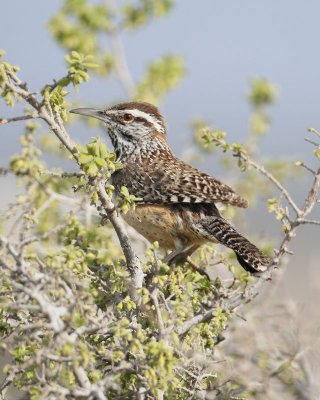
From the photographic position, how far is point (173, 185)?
4.14m

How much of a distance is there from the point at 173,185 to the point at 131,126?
0.76m

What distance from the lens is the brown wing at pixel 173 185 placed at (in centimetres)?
400

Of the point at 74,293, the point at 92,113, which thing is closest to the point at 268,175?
the point at 74,293

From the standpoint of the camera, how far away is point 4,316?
255 centimetres

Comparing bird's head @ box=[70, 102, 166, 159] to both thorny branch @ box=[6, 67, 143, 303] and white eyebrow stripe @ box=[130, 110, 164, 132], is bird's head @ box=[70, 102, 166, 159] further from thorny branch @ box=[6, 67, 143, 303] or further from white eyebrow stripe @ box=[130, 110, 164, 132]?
thorny branch @ box=[6, 67, 143, 303]

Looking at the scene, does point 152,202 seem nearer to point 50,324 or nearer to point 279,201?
point 279,201

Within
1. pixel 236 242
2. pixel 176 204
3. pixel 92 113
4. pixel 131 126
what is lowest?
pixel 236 242

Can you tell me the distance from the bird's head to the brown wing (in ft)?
0.98

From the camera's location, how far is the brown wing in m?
4.00

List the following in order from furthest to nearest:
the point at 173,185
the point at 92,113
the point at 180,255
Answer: the point at 92,113 → the point at 173,185 → the point at 180,255

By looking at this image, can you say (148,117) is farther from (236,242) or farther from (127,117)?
(236,242)

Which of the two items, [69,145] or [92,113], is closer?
[69,145]

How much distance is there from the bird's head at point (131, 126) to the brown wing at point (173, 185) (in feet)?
0.98

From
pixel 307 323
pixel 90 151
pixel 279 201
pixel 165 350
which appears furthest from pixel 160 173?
pixel 165 350
